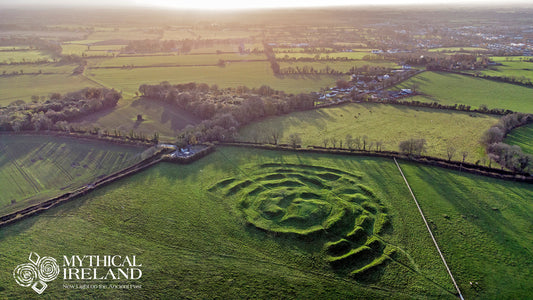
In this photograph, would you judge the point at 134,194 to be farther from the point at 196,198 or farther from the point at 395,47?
the point at 395,47

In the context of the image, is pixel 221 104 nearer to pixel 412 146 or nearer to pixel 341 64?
pixel 412 146

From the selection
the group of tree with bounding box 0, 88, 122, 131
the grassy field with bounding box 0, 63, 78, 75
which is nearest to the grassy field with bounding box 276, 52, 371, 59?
the group of tree with bounding box 0, 88, 122, 131

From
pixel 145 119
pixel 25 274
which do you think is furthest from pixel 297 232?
pixel 145 119

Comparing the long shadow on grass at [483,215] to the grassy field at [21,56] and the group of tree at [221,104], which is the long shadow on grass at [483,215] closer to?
the group of tree at [221,104]

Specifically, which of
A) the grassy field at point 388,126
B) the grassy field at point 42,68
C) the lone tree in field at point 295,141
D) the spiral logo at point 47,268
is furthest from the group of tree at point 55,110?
the lone tree in field at point 295,141

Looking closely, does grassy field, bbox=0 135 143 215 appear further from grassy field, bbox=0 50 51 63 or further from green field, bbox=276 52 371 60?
green field, bbox=276 52 371 60

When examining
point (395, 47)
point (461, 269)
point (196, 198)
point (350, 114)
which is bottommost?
point (461, 269)

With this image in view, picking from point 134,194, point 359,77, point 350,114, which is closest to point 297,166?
point 134,194
